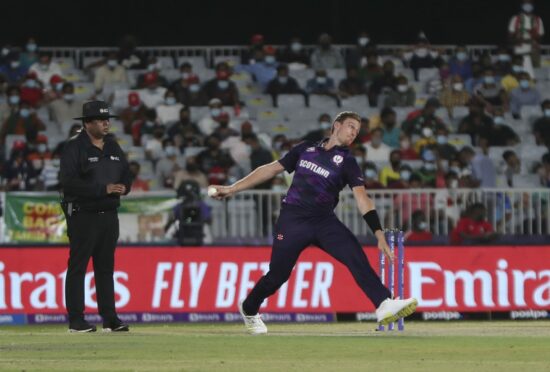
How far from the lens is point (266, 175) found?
14.1m

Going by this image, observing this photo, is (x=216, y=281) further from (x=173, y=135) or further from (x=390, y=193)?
(x=173, y=135)

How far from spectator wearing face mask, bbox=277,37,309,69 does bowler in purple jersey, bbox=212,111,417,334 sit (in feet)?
48.3

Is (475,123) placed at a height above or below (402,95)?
below

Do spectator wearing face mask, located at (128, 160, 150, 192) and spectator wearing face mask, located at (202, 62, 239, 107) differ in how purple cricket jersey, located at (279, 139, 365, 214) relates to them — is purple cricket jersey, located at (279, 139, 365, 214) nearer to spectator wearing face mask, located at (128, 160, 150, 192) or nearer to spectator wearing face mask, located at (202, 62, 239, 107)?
spectator wearing face mask, located at (128, 160, 150, 192)

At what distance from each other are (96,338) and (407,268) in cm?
600

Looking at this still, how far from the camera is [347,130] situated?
13.9 meters

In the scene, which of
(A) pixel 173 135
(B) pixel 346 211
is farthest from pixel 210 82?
(B) pixel 346 211

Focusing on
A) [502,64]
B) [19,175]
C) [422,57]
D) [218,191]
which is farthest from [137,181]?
[218,191]

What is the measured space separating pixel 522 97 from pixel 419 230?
307 inches

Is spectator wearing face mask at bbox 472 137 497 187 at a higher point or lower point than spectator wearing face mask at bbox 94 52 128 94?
lower

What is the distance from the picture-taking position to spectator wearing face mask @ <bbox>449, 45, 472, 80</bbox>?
2925 centimetres

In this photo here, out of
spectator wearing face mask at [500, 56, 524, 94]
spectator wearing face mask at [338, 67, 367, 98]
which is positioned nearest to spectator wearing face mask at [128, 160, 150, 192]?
spectator wearing face mask at [338, 67, 367, 98]

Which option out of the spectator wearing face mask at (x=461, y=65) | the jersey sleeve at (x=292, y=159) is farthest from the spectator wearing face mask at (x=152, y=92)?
the jersey sleeve at (x=292, y=159)

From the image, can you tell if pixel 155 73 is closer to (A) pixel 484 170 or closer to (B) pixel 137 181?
(B) pixel 137 181
